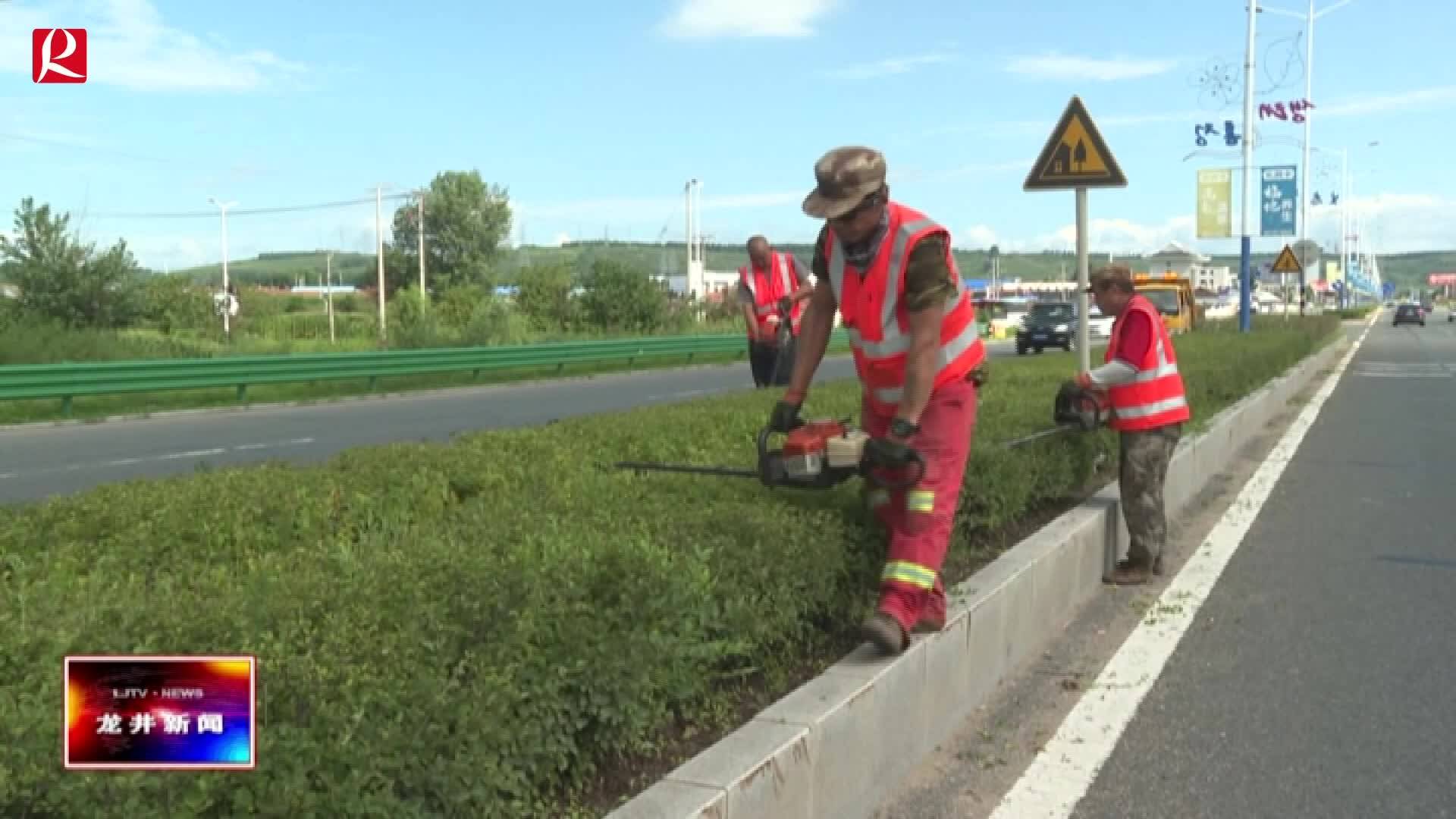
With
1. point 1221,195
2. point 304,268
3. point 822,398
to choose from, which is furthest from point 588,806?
point 304,268

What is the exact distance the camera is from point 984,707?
4.66 meters

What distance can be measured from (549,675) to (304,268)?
490 feet

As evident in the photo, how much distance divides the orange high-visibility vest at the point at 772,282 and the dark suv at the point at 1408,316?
7747 centimetres

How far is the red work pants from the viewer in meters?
4.02

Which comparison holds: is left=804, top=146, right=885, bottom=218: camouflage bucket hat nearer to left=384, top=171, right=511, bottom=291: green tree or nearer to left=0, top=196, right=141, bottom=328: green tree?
left=0, top=196, right=141, bottom=328: green tree

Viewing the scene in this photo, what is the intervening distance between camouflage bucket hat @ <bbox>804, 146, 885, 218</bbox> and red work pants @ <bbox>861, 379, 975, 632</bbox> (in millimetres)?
713

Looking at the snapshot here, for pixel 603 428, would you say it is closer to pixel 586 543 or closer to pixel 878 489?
pixel 878 489

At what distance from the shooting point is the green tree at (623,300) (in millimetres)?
39906

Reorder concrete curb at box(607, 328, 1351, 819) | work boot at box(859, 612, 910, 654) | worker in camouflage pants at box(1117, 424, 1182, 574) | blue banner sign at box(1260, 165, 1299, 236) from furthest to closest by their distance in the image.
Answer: blue banner sign at box(1260, 165, 1299, 236) → worker in camouflage pants at box(1117, 424, 1182, 574) → work boot at box(859, 612, 910, 654) → concrete curb at box(607, 328, 1351, 819)

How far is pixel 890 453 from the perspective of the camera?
3.96 metres

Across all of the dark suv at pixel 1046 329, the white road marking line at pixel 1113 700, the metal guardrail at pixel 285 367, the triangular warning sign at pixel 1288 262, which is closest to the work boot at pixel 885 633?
the white road marking line at pixel 1113 700

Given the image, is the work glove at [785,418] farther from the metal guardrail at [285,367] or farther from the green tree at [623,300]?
the green tree at [623,300]
